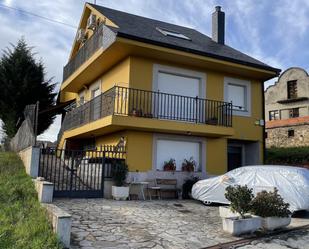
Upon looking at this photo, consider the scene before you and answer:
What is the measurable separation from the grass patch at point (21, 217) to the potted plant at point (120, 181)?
2.78m

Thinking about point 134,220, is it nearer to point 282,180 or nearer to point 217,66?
point 282,180

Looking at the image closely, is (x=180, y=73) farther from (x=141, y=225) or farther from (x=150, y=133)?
(x=141, y=225)

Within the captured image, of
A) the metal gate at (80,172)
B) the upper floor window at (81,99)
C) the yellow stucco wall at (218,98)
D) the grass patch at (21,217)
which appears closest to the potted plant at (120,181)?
the metal gate at (80,172)

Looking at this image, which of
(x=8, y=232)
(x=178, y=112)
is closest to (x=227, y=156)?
(x=178, y=112)

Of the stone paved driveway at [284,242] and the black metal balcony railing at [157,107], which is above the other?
the black metal balcony railing at [157,107]

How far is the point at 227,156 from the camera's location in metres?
16.5

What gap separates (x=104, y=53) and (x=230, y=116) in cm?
608

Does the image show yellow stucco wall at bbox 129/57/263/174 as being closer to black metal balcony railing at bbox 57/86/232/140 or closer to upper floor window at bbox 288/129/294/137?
black metal balcony railing at bbox 57/86/232/140

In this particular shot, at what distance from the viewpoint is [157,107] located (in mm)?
14188

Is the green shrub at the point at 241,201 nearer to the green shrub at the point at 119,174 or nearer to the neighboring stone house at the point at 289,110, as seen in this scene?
the green shrub at the point at 119,174

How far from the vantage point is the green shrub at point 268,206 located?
839 centimetres

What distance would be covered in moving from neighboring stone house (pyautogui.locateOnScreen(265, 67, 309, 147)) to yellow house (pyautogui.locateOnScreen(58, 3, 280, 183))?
17.7m

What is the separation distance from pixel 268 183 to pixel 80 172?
6.55 meters

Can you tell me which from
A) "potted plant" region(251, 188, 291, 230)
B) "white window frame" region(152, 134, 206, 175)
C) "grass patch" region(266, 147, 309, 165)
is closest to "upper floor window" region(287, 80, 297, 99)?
"grass patch" region(266, 147, 309, 165)
